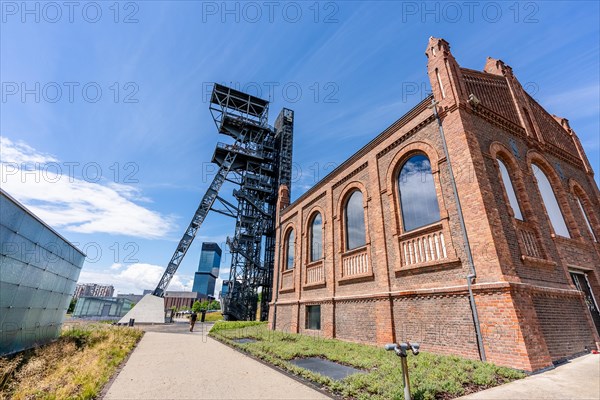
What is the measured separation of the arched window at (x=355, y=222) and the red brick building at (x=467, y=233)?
75mm

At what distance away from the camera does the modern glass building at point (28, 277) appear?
26.8 ft

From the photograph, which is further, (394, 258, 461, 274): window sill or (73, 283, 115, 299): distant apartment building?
(73, 283, 115, 299): distant apartment building

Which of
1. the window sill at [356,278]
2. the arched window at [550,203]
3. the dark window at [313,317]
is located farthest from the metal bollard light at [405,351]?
Result: the arched window at [550,203]

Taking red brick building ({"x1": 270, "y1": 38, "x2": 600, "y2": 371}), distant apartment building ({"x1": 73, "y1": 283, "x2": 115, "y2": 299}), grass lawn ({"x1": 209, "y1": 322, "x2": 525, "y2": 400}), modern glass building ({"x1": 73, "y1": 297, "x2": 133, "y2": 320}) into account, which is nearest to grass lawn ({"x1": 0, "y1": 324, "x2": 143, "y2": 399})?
grass lawn ({"x1": 209, "y1": 322, "x2": 525, "y2": 400})

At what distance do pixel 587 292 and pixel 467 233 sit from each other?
21.6 feet

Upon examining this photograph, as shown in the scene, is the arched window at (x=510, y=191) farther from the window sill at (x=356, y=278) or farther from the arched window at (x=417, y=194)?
the window sill at (x=356, y=278)

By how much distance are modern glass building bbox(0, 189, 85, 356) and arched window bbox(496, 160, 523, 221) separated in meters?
15.9

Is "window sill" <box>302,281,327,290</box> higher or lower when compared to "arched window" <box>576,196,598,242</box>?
lower

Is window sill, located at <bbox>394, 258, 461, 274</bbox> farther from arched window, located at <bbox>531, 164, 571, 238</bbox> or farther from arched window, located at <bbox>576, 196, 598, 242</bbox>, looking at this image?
arched window, located at <bbox>576, 196, 598, 242</bbox>

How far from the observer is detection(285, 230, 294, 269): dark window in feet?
59.1

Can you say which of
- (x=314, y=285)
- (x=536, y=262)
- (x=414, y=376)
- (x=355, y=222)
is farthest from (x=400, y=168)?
(x=314, y=285)

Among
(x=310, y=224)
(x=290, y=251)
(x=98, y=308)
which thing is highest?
(x=310, y=224)

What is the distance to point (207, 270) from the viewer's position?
16200cm

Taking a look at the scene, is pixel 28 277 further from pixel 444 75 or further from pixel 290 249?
pixel 444 75
